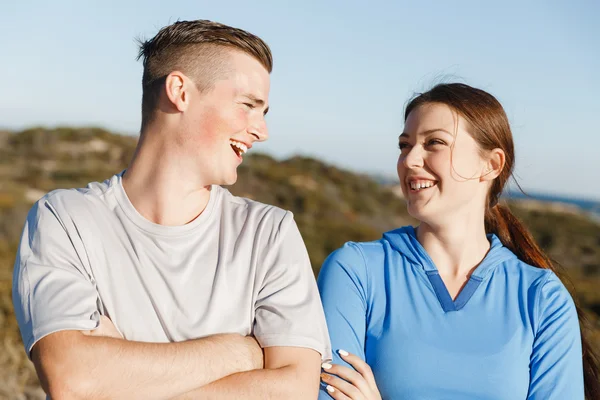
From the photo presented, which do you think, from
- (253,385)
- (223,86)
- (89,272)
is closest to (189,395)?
(253,385)

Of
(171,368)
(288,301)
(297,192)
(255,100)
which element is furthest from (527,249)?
(297,192)

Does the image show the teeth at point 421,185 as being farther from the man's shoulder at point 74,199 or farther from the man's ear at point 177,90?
the man's shoulder at point 74,199

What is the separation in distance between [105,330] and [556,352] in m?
1.54

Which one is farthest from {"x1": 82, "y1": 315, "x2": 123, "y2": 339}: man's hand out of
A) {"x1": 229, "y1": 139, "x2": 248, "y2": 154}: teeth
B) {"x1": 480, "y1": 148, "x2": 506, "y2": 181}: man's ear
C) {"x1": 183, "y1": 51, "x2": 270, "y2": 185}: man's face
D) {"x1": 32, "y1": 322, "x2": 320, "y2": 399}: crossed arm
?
{"x1": 480, "y1": 148, "x2": 506, "y2": 181}: man's ear

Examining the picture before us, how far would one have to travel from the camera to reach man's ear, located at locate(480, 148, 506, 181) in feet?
9.21

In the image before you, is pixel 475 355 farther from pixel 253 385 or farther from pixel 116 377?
pixel 116 377

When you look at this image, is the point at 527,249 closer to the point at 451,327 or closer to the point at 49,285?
the point at 451,327

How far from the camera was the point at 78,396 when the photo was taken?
200cm

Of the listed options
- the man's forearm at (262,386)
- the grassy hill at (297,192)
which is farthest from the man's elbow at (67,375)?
the grassy hill at (297,192)

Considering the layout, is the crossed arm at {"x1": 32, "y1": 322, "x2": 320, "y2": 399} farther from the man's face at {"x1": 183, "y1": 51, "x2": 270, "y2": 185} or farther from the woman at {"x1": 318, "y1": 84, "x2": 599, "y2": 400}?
the man's face at {"x1": 183, "y1": 51, "x2": 270, "y2": 185}

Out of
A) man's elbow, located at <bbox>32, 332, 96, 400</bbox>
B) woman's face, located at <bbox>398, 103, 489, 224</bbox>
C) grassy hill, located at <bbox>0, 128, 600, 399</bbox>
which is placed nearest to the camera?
man's elbow, located at <bbox>32, 332, 96, 400</bbox>

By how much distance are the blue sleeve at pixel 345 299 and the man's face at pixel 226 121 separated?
0.58 meters

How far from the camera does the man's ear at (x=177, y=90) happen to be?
91.4 inches

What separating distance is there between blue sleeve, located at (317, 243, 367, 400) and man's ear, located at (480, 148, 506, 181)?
23.8 inches
